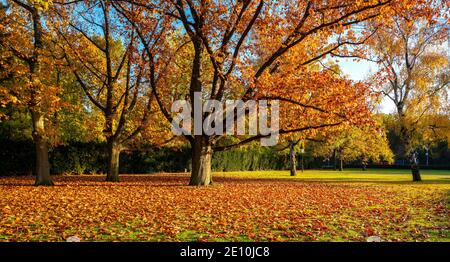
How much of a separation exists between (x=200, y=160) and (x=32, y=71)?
875 cm

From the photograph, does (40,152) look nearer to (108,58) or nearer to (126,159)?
(108,58)

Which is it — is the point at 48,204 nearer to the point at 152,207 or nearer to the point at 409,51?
the point at 152,207

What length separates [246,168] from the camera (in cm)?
4903

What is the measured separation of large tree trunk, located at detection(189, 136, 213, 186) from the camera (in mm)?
19188

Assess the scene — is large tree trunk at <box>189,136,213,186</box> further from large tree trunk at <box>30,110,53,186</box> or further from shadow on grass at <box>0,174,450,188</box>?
large tree trunk at <box>30,110,53,186</box>

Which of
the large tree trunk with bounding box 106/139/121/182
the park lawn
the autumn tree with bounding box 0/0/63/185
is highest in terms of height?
the autumn tree with bounding box 0/0/63/185

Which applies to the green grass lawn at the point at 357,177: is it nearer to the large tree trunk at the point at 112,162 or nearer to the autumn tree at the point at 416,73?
the autumn tree at the point at 416,73

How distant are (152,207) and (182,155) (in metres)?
31.2

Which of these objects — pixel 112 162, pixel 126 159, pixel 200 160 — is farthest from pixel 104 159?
pixel 200 160

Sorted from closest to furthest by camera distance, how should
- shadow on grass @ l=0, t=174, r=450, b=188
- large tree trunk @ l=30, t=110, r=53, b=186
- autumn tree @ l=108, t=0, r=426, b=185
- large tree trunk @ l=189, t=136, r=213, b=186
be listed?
autumn tree @ l=108, t=0, r=426, b=185 < large tree trunk @ l=30, t=110, r=53, b=186 < large tree trunk @ l=189, t=136, r=213, b=186 < shadow on grass @ l=0, t=174, r=450, b=188

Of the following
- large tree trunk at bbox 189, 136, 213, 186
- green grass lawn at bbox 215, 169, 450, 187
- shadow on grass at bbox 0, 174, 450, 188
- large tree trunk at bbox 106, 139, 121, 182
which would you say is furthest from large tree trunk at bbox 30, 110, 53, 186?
green grass lawn at bbox 215, 169, 450, 187

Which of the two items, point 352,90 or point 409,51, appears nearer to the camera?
point 352,90

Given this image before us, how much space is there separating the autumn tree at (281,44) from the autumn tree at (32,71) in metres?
4.36
